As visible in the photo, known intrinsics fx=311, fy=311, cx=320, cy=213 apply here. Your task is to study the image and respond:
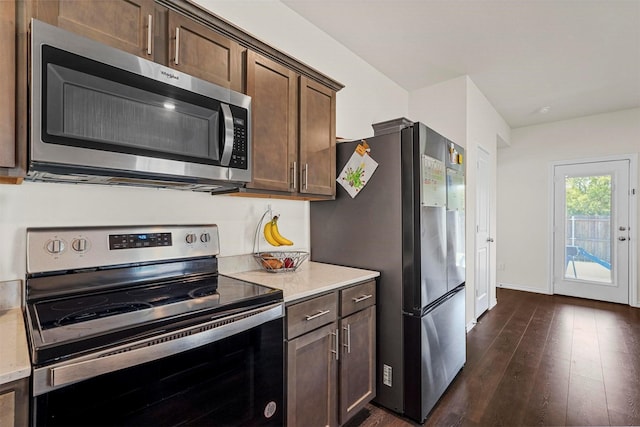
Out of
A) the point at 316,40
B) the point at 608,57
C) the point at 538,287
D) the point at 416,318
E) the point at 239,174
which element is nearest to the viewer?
the point at 239,174

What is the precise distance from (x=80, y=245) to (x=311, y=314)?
1025 millimetres

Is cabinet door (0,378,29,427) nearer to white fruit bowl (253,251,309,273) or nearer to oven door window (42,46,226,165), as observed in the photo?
oven door window (42,46,226,165)

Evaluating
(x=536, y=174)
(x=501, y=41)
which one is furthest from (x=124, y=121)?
(x=536, y=174)

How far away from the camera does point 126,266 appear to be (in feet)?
4.47

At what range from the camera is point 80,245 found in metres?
1.26

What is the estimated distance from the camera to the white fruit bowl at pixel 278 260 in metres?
1.86

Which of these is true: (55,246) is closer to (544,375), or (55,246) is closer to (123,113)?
(123,113)

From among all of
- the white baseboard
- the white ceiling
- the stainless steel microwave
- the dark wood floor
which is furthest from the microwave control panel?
the white baseboard

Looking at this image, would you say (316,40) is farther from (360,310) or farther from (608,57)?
(608,57)

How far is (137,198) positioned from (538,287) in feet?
18.4

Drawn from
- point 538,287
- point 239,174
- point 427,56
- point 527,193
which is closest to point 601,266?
point 538,287

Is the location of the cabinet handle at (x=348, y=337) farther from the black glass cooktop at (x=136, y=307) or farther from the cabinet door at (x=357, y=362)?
the black glass cooktop at (x=136, y=307)

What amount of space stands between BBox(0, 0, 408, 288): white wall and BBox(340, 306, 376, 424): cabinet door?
0.73 meters

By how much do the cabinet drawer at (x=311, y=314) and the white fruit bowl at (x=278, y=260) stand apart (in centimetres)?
39
